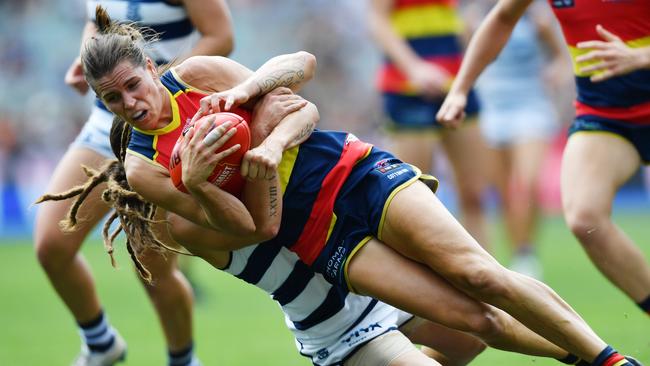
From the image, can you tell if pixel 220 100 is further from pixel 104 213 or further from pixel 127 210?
pixel 104 213

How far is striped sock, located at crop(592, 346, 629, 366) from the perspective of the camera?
4.15 meters

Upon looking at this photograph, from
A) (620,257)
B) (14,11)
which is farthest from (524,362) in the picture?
(14,11)

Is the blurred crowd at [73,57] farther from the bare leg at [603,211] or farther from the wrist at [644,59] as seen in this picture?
the wrist at [644,59]

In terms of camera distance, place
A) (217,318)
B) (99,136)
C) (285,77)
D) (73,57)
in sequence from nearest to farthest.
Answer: (285,77) < (99,136) < (217,318) < (73,57)

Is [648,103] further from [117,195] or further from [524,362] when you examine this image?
[117,195]

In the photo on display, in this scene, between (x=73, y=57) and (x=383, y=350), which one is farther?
(x=73, y=57)

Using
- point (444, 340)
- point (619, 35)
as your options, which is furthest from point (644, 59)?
point (444, 340)

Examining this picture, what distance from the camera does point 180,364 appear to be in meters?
5.90

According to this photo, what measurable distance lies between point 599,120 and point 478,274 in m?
1.58

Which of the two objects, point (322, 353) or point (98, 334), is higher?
point (322, 353)

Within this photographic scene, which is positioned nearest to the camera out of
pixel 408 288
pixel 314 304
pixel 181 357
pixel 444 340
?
pixel 408 288

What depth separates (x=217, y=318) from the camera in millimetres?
8594

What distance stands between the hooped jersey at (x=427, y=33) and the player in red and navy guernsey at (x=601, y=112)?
2.62 metres

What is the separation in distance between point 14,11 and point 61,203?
1478 centimetres
